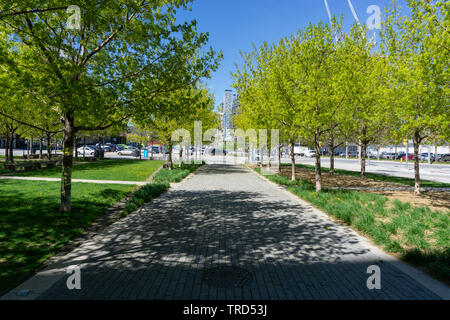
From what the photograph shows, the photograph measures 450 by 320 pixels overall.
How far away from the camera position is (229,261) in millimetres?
5719

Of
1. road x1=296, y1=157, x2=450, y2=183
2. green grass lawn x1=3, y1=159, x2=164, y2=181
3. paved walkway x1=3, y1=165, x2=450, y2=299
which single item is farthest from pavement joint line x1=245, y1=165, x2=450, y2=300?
road x1=296, y1=157, x2=450, y2=183

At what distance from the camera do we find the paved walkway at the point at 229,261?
4426 mm

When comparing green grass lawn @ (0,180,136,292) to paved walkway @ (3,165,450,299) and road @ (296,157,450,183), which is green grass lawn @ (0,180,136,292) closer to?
paved walkway @ (3,165,450,299)

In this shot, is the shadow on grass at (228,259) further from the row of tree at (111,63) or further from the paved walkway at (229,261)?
the row of tree at (111,63)

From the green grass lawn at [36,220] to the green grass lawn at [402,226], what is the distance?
7.22 meters

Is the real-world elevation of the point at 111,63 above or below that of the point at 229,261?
above

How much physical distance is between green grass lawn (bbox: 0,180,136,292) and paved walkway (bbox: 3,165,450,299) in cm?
58

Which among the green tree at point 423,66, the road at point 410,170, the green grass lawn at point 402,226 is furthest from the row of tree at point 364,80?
the road at point 410,170

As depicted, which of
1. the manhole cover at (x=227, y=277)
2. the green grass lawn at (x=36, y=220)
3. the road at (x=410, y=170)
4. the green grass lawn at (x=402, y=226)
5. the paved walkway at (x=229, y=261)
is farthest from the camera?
the road at (x=410, y=170)

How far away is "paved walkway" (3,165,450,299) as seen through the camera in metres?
4.43

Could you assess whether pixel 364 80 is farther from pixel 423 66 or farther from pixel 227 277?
pixel 227 277

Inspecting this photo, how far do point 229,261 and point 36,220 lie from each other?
18.2 ft

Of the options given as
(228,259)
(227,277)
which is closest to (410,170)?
(228,259)
